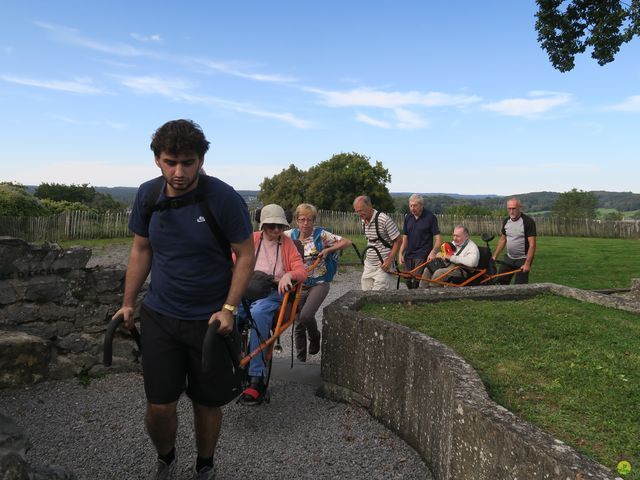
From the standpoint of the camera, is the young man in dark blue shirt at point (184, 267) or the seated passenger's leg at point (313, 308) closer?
the young man in dark blue shirt at point (184, 267)

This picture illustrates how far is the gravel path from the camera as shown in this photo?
3.72 metres

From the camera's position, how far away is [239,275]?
3.05m

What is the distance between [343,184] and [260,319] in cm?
5500

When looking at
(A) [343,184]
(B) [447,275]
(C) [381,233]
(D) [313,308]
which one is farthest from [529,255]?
(A) [343,184]

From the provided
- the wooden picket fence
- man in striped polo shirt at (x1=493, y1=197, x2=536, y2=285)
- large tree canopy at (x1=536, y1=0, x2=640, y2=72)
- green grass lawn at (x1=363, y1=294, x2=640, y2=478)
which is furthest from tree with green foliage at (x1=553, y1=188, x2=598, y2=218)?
green grass lawn at (x1=363, y1=294, x2=640, y2=478)

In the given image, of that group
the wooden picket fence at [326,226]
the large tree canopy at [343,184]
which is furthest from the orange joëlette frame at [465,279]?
the large tree canopy at [343,184]

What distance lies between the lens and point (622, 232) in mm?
36562

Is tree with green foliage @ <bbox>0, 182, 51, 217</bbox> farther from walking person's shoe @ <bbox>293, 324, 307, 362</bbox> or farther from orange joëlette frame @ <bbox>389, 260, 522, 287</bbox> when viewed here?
walking person's shoe @ <bbox>293, 324, 307, 362</bbox>

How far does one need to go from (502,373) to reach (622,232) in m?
37.4

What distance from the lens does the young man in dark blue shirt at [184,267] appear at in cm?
294

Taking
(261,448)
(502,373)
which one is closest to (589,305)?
(502,373)

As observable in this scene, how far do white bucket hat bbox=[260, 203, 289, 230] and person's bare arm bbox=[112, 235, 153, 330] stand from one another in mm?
1549

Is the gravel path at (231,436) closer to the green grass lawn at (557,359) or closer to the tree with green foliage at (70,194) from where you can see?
the green grass lawn at (557,359)

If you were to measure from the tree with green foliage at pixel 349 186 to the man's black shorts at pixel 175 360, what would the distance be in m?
54.4
